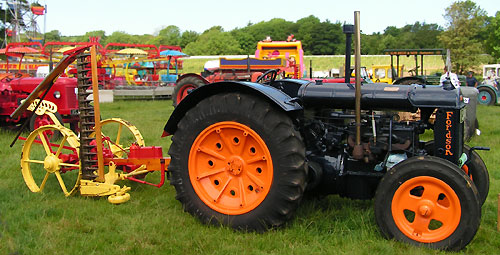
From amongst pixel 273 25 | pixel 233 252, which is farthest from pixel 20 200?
pixel 273 25

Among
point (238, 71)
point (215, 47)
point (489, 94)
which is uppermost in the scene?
point (215, 47)

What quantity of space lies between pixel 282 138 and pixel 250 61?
522 inches

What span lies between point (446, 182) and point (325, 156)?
1085mm

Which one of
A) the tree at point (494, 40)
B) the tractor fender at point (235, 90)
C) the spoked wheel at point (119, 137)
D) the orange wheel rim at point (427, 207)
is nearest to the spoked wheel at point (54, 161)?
the spoked wheel at point (119, 137)

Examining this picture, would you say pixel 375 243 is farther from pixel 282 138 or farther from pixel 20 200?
pixel 20 200

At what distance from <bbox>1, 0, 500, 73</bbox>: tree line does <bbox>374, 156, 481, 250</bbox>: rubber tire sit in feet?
→ 84.4

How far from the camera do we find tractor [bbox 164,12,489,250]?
3557mm

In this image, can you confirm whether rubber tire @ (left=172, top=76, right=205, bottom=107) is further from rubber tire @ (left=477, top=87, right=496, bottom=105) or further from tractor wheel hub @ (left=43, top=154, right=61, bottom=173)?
rubber tire @ (left=477, top=87, right=496, bottom=105)

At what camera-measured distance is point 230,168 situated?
410 cm

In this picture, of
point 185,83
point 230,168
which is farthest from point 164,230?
point 185,83

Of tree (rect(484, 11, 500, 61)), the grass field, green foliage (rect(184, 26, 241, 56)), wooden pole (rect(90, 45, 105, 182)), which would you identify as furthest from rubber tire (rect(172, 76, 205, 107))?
green foliage (rect(184, 26, 241, 56))

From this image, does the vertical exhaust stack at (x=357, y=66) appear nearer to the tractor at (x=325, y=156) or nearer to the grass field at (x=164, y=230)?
the tractor at (x=325, y=156)

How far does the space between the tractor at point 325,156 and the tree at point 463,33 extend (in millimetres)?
36398

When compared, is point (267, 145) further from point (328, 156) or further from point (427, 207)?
point (427, 207)
